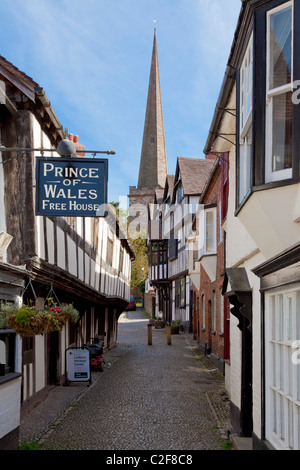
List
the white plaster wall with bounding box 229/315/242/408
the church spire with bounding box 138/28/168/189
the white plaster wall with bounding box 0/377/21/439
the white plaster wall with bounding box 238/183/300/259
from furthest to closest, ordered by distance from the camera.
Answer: the church spire with bounding box 138/28/168/189
the white plaster wall with bounding box 229/315/242/408
the white plaster wall with bounding box 0/377/21/439
the white plaster wall with bounding box 238/183/300/259

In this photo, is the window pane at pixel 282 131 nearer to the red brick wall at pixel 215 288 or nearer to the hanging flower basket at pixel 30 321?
the hanging flower basket at pixel 30 321

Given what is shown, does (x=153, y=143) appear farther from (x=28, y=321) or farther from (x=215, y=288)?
(x=28, y=321)

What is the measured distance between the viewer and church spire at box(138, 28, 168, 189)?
7006 centimetres

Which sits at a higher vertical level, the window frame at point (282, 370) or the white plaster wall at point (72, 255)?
the white plaster wall at point (72, 255)

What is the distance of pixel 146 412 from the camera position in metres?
10.2

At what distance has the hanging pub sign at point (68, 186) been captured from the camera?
7094 millimetres

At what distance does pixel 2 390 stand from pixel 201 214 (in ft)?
Answer: 36.2

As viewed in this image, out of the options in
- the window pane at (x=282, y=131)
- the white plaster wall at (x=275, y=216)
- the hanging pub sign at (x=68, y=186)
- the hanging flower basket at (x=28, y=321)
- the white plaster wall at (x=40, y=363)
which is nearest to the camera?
the white plaster wall at (x=275, y=216)

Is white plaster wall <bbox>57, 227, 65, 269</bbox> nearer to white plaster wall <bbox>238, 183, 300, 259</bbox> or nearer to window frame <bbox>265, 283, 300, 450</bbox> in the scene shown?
window frame <bbox>265, 283, 300, 450</bbox>

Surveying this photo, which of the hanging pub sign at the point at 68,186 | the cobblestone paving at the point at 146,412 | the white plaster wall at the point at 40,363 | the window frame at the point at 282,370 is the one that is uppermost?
the hanging pub sign at the point at 68,186

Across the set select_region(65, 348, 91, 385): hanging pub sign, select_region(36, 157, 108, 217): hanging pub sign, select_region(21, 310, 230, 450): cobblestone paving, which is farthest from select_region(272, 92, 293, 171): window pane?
select_region(65, 348, 91, 385): hanging pub sign

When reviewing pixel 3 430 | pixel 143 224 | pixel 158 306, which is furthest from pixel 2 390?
pixel 143 224

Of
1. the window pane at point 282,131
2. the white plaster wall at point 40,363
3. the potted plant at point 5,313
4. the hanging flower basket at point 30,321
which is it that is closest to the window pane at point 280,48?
the window pane at point 282,131

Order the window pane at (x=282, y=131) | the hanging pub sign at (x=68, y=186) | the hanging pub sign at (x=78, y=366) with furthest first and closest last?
the hanging pub sign at (x=78, y=366) < the hanging pub sign at (x=68, y=186) < the window pane at (x=282, y=131)
